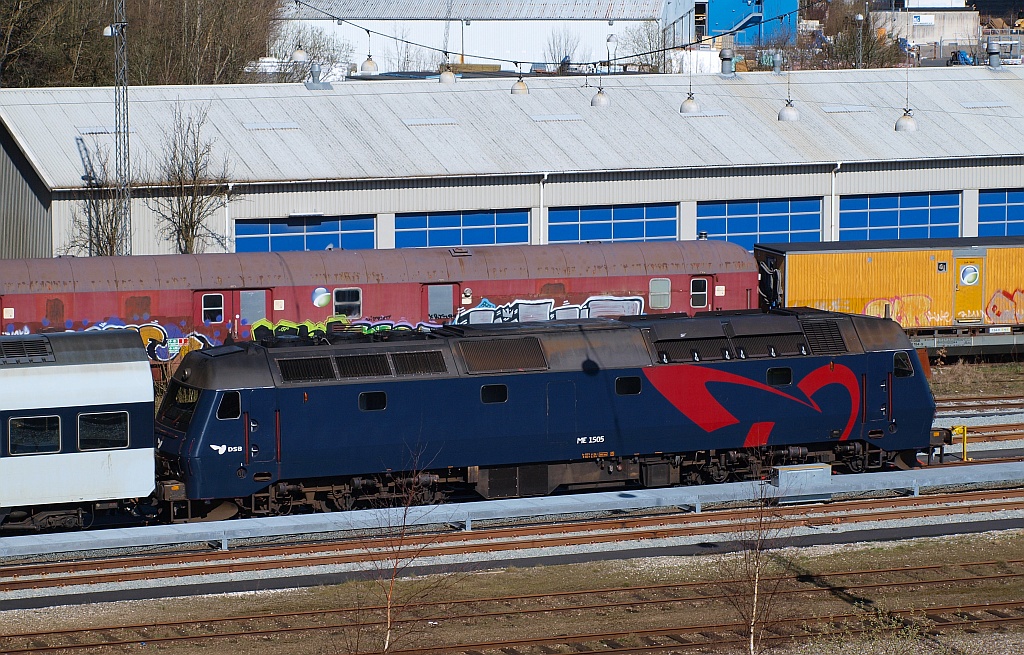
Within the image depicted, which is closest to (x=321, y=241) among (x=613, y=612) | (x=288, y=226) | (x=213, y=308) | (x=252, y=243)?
(x=288, y=226)

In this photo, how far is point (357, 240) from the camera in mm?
45969

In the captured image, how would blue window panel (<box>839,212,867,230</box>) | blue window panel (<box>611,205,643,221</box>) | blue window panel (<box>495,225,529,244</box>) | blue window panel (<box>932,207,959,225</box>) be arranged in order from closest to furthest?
blue window panel (<box>495,225,529,244</box>), blue window panel (<box>611,205,643,221</box>), blue window panel (<box>839,212,867,230</box>), blue window panel (<box>932,207,959,225</box>)

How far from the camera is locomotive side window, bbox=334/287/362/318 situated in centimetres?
3488

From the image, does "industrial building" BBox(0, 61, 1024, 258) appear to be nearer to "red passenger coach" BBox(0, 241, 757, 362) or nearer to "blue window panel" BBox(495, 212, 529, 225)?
"blue window panel" BBox(495, 212, 529, 225)

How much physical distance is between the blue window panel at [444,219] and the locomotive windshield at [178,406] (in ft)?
75.3

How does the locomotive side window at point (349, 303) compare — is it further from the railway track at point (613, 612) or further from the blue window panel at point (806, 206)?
the blue window panel at point (806, 206)

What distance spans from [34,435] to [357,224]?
2418 centimetres

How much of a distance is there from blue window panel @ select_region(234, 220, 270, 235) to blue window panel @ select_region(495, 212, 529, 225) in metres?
8.13

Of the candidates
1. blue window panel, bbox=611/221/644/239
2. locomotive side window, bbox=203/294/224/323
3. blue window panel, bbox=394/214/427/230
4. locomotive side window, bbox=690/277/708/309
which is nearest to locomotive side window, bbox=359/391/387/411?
locomotive side window, bbox=203/294/224/323

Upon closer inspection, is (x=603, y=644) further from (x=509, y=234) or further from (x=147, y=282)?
(x=509, y=234)

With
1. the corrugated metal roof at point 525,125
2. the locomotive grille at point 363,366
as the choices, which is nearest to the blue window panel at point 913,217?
the corrugated metal roof at point 525,125

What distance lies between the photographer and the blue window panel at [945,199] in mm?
52188

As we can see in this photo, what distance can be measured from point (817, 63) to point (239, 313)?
68.1 m

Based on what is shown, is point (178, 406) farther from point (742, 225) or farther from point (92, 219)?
point (742, 225)
